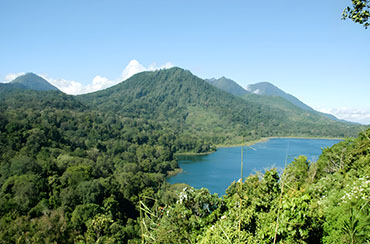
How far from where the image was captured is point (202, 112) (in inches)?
6107

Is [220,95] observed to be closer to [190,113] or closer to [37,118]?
[190,113]

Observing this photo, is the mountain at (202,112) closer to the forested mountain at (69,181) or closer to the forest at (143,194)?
the forested mountain at (69,181)

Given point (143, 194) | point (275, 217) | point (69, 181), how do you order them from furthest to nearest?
point (69, 181) < point (275, 217) < point (143, 194)

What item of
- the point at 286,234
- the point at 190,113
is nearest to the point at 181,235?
the point at 286,234

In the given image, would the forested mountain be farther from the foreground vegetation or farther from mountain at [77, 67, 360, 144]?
mountain at [77, 67, 360, 144]

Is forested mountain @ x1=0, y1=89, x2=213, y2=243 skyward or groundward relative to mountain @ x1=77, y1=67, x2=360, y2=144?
groundward

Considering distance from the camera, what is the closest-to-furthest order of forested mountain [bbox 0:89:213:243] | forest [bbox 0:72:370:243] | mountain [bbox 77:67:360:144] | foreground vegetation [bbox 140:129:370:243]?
foreground vegetation [bbox 140:129:370:243]
forest [bbox 0:72:370:243]
forested mountain [bbox 0:89:213:243]
mountain [bbox 77:67:360:144]

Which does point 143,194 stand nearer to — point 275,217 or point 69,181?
point 275,217

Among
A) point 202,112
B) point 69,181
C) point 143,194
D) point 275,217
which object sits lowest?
point 69,181

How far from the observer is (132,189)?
111 feet

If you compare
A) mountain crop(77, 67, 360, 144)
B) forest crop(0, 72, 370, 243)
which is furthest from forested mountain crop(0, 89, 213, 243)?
mountain crop(77, 67, 360, 144)

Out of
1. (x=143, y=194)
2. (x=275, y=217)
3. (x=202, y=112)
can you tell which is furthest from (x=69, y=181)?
(x=202, y=112)

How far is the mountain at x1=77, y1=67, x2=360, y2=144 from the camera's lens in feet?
414

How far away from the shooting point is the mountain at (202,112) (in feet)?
414
